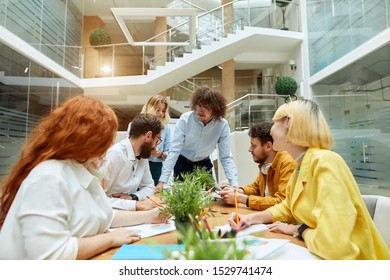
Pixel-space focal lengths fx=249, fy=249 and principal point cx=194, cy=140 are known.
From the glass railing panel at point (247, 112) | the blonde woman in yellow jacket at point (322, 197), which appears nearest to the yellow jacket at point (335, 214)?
the blonde woman in yellow jacket at point (322, 197)

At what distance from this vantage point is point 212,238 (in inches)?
17.0

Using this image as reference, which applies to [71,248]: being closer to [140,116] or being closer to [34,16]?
[140,116]

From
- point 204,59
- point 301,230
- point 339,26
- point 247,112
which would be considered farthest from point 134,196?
point 204,59

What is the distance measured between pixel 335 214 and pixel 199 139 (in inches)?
60.3

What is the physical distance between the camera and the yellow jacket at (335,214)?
67 cm

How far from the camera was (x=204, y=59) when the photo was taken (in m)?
6.56

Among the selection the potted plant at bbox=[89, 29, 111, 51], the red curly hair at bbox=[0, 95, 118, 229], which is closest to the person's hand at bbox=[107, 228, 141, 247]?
the red curly hair at bbox=[0, 95, 118, 229]

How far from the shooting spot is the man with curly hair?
1.99 meters

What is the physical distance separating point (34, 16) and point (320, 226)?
18.4 feet

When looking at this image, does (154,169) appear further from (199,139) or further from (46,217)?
(46,217)

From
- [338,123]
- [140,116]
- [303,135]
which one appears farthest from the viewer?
[338,123]

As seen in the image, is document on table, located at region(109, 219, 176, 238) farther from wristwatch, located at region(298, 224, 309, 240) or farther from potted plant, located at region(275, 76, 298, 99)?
potted plant, located at region(275, 76, 298, 99)

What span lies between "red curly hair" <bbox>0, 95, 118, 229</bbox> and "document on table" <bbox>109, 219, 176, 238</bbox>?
0.33 metres
